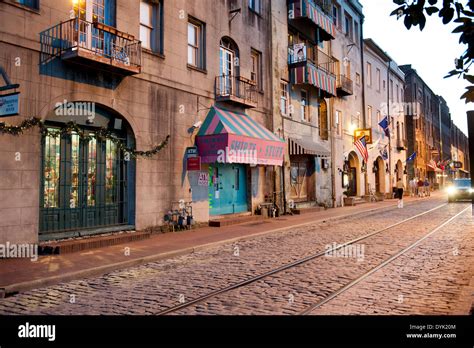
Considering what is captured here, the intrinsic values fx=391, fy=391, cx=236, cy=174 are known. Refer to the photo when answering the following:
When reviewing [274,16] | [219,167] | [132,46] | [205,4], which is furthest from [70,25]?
[274,16]

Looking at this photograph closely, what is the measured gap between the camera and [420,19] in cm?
348

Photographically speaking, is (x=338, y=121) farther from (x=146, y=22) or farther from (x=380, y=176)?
(x=146, y=22)

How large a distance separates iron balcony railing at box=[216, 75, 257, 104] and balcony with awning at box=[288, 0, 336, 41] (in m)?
6.28

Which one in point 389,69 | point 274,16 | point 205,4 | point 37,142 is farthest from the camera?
point 389,69

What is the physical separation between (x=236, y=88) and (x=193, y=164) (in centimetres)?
519

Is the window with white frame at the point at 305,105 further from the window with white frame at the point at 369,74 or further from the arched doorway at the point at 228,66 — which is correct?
the window with white frame at the point at 369,74

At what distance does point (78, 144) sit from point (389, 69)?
124 ft

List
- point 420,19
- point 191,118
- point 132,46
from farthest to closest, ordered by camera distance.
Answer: point 191,118 < point 132,46 < point 420,19

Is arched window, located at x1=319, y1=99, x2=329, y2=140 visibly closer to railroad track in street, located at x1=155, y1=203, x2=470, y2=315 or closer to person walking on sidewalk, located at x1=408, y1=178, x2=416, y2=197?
railroad track in street, located at x1=155, y1=203, x2=470, y2=315

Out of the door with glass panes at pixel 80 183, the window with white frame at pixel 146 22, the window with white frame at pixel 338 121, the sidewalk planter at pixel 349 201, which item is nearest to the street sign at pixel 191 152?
the door with glass panes at pixel 80 183

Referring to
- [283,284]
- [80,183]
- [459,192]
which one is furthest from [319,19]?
[283,284]

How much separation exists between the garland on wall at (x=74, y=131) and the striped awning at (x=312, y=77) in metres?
11.2

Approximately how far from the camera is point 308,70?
22.8m

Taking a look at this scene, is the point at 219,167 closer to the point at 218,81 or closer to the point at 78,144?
the point at 218,81
